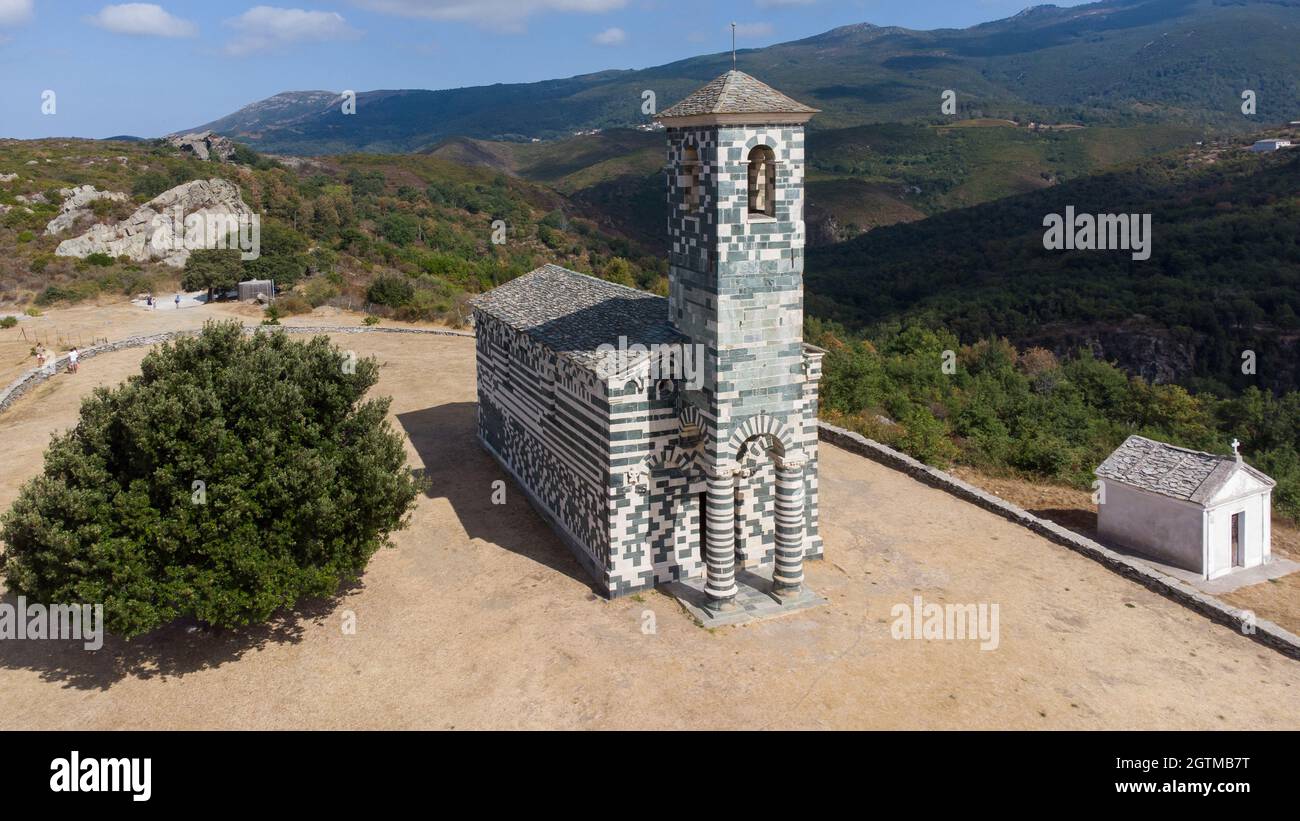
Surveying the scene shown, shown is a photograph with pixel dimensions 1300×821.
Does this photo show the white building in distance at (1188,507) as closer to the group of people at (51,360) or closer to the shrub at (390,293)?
the shrub at (390,293)

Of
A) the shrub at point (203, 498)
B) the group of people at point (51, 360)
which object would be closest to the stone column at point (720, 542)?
the shrub at point (203, 498)

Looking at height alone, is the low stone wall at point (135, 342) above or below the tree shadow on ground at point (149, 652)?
above

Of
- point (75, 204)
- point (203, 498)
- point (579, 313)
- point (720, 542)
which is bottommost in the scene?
point (720, 542)

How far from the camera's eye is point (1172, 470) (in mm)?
18844

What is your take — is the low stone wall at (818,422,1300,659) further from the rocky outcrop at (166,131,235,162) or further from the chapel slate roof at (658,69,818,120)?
the rocky outcrop at (166,131,235,162)

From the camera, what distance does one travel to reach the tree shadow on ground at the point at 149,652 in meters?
13.6

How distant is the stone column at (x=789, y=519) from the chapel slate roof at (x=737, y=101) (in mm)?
5730

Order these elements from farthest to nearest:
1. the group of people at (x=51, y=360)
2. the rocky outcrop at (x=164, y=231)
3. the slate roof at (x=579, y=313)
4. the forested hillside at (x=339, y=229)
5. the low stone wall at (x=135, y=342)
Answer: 1. the rocky outcrop at (x=164, y=231)
2. the forested hillside at (x=339, y=229)
3. the group of people at (x=51, y=360)
4. the low stone wall at (x=135, y=342)
5. the slate roof at (x=579, y=313)

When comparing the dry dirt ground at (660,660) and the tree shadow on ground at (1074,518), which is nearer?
the dry dirt ground at (660,660)

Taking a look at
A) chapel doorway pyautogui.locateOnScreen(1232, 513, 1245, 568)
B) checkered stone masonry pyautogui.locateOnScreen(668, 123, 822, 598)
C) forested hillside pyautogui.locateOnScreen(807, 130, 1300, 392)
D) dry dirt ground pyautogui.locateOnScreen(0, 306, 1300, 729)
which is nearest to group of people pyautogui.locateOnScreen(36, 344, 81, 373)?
dry dirt ground pyautogui.locateOnScreen(0, 306, 1300, 729)

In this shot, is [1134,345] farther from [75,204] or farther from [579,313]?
[75,204]

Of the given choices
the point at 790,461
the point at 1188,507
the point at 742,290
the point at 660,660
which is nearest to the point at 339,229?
the point at 742,290

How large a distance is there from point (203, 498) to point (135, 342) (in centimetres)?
2854

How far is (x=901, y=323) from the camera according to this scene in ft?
177
